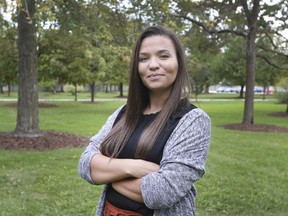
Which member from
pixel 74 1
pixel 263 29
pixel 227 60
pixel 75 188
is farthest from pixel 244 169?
pixel 227 60

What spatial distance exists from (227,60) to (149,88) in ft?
100

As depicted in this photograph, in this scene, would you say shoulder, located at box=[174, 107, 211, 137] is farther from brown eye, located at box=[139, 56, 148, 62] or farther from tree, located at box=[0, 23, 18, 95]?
tree, located at box=[0, 23, 18, 95]

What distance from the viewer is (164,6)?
9477 millimetres

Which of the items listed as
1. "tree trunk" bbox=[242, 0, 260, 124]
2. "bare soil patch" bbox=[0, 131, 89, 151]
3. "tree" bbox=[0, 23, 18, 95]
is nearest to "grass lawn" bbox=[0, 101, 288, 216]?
"bare soil patch" bbox=[0, 131, 89, 151]

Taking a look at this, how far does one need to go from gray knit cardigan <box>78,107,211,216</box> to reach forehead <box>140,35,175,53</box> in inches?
14.9

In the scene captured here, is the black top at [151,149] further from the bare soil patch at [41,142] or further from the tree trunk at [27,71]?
the tree trunk at [27,71]

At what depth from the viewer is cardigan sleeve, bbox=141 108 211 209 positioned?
188cm

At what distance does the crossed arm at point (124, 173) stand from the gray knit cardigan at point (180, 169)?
2.1 inches

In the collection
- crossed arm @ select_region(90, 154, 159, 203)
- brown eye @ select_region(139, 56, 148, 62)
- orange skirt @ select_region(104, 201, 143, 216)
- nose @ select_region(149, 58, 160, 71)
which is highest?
brown eye @ select_region(139, 56, 148, 62)

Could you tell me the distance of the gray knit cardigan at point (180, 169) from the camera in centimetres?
188

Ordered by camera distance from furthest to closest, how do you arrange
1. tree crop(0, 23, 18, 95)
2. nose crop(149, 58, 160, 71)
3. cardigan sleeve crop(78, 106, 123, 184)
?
tree crop(0, 23, 18, 95) → cardigan sleeve crop(78, 106, 123, 184) → nose crop(149, 58, 160, 71)

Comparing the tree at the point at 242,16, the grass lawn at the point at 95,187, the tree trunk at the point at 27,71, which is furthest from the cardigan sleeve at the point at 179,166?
the tree at the point at 242,16

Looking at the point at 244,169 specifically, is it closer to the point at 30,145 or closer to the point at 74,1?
the point at 30,145

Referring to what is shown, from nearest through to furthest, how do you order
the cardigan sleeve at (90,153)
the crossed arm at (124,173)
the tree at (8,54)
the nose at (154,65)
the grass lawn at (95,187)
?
1. the crossed arm at (124,173)
2. the nose at (154,65)
3. the cardigan sleeve at (90,153)
4. the grass lawn at (95,187)
5. the tree at (8,54)
